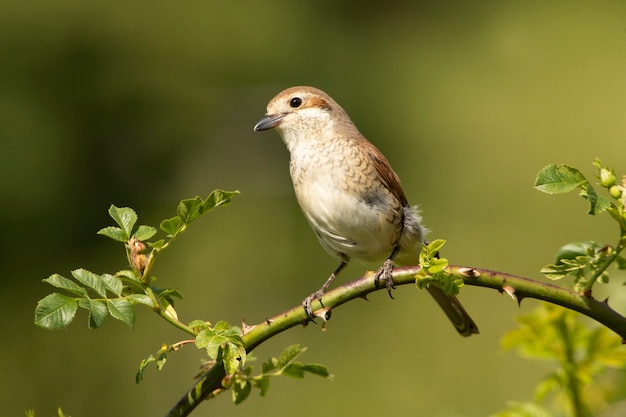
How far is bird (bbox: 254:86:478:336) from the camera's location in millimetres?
3105

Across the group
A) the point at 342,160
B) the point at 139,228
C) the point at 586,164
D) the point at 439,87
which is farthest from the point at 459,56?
the point at 139,228

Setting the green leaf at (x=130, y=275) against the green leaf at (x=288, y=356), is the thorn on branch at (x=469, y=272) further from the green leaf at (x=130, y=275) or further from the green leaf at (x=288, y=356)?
the green leaf at (x=130, y=275)

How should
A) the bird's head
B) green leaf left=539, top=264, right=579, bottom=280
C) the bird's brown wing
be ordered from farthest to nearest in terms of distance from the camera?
1. the bird's head
2. the bird's brown wing
3. green leaf left=539, top=264, right=579, bottom=280

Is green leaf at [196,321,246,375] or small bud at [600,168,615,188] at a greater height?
small bud at [600,168,615,188]

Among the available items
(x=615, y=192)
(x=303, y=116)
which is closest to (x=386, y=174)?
(x=303, y=116)

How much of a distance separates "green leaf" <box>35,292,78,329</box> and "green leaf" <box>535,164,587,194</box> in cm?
77

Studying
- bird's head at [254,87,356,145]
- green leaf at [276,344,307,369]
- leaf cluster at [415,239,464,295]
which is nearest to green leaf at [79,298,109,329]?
green leaf at [276,344,307,369]

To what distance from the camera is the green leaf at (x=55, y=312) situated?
1.37m

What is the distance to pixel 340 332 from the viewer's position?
24.1ft

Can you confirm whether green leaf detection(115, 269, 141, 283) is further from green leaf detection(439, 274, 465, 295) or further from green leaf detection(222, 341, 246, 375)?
green leaf detection(439, 274, 465, 295)

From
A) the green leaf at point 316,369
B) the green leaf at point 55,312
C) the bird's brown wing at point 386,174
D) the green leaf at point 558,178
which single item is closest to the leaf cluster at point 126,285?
the green leaf at point 55,312

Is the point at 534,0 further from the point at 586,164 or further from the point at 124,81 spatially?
the point at 124,81

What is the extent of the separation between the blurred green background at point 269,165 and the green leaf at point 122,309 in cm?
441

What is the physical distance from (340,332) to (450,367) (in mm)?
1249
